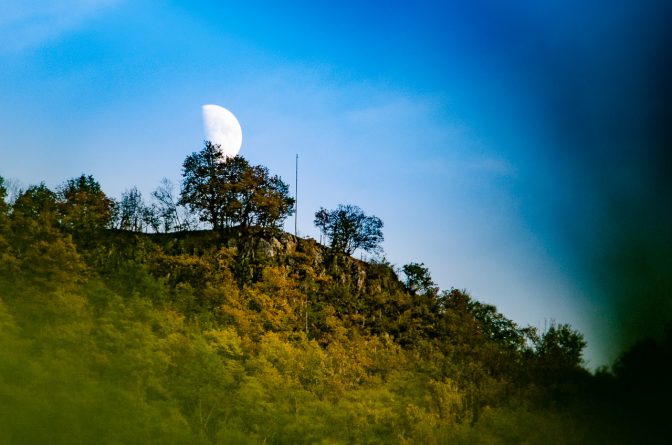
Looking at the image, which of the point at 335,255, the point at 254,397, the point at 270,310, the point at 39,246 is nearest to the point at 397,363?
the point at 270,310

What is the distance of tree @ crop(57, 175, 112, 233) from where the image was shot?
5034 cm

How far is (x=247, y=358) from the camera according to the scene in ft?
125

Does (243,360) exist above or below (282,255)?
below

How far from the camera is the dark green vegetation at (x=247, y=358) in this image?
27.0 metres

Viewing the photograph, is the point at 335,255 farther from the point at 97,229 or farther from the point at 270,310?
the point at 97,229

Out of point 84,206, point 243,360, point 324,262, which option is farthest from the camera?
point 324,262

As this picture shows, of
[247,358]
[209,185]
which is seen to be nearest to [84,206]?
[209,185]

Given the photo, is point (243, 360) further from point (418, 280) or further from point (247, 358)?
point (418, 280)

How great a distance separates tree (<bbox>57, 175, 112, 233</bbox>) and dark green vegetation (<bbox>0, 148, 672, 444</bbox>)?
0.86 feet

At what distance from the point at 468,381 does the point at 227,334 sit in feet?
69.8

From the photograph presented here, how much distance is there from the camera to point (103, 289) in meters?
36.8

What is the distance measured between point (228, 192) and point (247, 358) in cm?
2849

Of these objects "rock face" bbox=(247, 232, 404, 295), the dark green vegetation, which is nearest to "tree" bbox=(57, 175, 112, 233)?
the dark green vegetation

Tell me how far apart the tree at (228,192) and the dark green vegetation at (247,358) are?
674 mm
